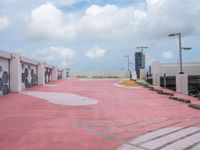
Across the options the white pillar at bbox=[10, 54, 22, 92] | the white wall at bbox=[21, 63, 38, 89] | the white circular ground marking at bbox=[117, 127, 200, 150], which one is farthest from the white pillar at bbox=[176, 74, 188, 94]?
the white circular ground marking at bbox=[117, 127, 200, 150]

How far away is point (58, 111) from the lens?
55.2 feet

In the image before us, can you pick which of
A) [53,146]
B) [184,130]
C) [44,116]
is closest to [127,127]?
[184,130]

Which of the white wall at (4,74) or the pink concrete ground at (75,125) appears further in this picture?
the white wall at (4,74)

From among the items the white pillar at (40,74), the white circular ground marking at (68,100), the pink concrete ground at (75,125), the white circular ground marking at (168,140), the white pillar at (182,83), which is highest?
the white pillar at (40,74)

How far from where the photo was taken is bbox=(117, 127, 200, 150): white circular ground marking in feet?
29.5

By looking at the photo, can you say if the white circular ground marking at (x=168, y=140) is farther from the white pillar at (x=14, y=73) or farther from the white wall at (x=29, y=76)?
the white wall at (x=29, y=76)

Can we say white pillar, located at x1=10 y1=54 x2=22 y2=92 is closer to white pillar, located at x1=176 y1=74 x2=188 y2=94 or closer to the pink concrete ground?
the pink concrete ground

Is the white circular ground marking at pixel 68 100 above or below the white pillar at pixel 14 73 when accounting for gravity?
below

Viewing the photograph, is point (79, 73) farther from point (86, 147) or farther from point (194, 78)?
point (86, 147)

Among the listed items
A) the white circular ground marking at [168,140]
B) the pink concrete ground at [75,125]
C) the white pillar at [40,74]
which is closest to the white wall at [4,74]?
the pink concrete ground at [75,125]

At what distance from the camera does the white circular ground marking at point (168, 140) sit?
8992 mm

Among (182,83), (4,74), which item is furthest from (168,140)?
(182,83)

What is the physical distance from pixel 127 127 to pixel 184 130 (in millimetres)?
2504

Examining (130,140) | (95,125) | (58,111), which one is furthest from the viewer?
(58,111)
